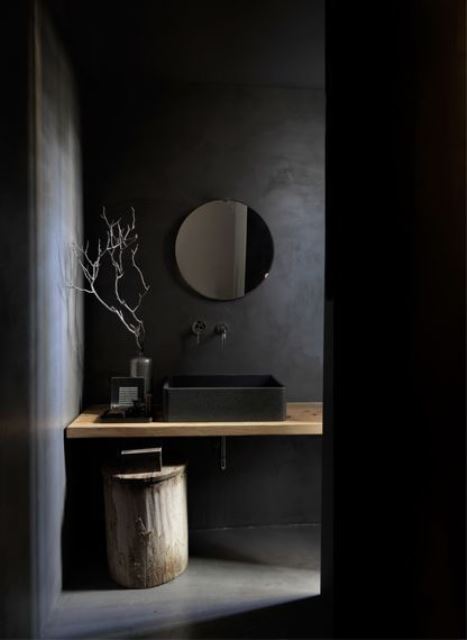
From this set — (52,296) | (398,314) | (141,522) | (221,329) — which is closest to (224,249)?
(221,329)

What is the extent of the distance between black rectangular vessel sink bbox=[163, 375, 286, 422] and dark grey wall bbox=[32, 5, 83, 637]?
55cm

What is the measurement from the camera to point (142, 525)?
2.26 metres

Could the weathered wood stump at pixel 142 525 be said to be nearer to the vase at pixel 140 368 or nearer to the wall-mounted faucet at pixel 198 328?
the vase at pixel 140 368

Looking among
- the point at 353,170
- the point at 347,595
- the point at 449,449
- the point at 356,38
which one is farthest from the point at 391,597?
the point at 356,38

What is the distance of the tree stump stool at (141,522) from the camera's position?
2.26m

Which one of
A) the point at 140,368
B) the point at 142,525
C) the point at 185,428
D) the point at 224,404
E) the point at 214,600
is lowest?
the point at 214,600

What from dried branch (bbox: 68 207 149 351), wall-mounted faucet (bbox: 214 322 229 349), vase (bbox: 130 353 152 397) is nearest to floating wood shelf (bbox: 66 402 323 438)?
vase (bbox: 130 353 152 397)

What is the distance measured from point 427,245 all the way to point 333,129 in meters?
0.68

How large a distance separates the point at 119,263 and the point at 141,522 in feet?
4.84

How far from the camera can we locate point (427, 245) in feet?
4.03

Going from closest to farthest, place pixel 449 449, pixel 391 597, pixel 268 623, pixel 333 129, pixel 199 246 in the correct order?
pixel 449 449 < pixel 391 597 < pixel 333 129 < pixel 268 623 < pixel 199 246

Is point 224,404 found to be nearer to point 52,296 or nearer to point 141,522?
point 141,522

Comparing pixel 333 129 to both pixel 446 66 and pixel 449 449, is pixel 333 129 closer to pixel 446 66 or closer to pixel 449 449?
pixel 446 66

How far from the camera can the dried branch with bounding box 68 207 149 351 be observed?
2770 mm
